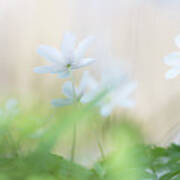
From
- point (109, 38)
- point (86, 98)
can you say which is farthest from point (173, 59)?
Result: point (109, 38)

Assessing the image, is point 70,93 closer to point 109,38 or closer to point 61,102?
point 61,102

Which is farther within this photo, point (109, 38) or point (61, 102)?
point (109, 38)

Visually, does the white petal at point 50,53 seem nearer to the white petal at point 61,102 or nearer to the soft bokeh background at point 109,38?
the white petal at point 61,102

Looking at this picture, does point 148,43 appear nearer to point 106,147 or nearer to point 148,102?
point 148,102

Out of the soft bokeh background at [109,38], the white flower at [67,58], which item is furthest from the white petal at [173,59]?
the soft bokeh background at [109,38]

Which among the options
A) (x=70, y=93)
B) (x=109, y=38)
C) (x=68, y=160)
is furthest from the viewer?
(x=109, y=38)

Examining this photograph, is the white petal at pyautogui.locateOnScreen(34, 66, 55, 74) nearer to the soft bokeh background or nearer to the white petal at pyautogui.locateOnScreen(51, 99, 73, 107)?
the white petal at pyautogui.locateOnScreen(51, 99, 73, 107)
